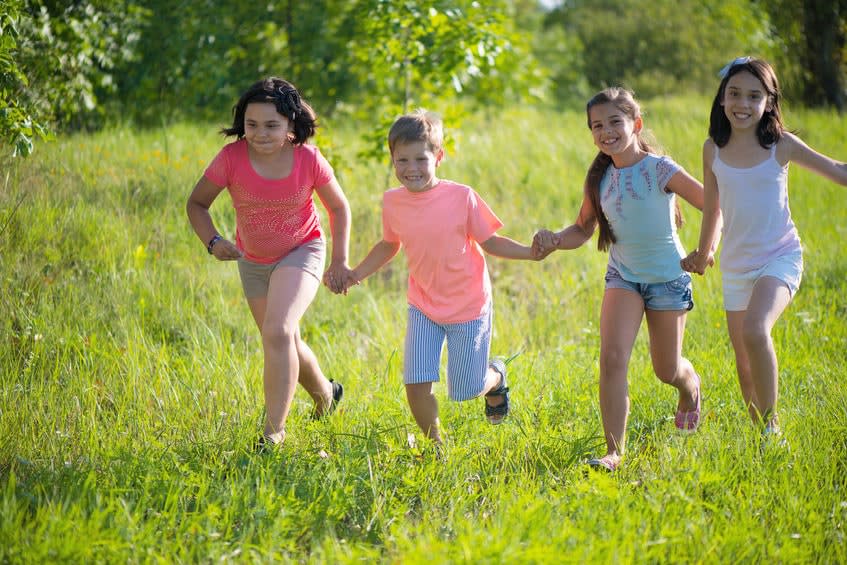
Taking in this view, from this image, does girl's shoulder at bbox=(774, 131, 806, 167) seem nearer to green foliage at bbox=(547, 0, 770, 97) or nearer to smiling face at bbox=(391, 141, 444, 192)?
smiling face at bbox=(391, 141, 444, 192)

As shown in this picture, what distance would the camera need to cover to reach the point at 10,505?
10.3 feet

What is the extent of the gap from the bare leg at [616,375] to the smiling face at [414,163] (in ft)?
3.34

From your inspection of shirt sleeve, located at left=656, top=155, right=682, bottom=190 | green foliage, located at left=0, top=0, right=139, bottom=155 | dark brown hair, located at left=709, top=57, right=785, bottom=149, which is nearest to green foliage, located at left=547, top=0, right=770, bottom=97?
green foliage, located at left=0, top=0, right=139, bottom=155

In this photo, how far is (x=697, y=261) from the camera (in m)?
3.83

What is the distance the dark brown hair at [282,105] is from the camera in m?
4.03

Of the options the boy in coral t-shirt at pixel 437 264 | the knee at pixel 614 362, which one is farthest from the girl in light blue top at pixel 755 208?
the boy in coral t-shirt at pixel 437 264

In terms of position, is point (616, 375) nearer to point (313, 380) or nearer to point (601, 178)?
point (601, 178)

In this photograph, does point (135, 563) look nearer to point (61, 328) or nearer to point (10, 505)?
point (10, 505)

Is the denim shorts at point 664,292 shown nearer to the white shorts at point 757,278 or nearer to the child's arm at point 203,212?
the white shorts at point 757,278

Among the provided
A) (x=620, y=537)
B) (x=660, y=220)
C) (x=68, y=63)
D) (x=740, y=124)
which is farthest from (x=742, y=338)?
(x=68, y=63)

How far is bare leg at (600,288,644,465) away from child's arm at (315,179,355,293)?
1193 millimetres

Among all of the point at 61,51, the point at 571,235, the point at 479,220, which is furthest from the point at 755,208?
the point at 61,51

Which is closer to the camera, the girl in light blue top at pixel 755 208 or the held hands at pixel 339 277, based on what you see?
the girl in light blue top at pixel 755 208

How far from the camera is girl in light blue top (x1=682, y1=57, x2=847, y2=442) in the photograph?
12.3 ft
